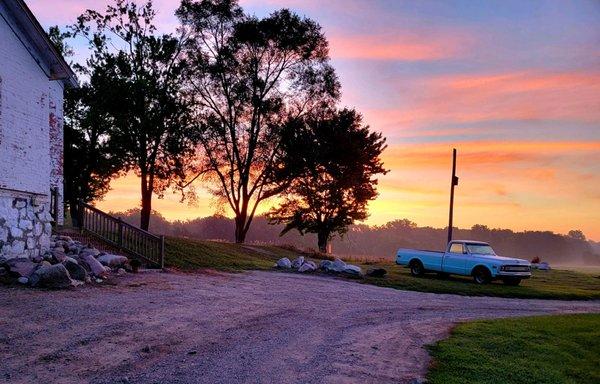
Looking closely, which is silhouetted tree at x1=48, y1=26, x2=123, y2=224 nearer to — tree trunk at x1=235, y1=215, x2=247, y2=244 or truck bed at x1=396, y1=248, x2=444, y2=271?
tree trunk at x1=235, y1=215, x2=247, y2=244

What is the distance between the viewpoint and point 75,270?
13320 millimetres

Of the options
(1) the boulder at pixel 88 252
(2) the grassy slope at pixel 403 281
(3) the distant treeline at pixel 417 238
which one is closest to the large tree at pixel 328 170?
(2) the grassy slope at pixel 403 281

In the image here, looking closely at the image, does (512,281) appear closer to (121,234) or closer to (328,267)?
(328,267)

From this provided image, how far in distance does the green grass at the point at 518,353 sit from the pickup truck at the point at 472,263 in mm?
9176

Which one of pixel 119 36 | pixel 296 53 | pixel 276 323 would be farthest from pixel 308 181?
pixel 276 323

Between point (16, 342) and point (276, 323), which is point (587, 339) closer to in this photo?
point (276, 323)

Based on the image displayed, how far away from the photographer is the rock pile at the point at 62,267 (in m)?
12.2

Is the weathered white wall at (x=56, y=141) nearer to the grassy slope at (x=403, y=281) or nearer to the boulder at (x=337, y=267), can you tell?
the grassy slope at (x=403, y=281)

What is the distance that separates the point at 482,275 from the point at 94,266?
16.9 m

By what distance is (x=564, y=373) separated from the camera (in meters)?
8.82

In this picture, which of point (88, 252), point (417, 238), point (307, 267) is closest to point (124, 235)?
point (88, 252)

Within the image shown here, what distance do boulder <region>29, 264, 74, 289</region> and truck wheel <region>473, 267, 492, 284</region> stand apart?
1769cm

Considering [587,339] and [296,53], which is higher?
[296,53]

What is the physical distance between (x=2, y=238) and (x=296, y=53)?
103 feet
